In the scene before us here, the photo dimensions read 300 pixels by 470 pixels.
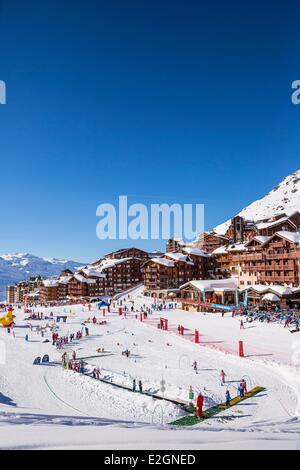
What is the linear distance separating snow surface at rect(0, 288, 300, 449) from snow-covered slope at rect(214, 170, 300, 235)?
88431 mm

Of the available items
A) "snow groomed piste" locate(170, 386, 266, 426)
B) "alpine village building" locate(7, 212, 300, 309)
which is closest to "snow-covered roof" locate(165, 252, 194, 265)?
"alpine village building" locate(7, 212, 300, 309)

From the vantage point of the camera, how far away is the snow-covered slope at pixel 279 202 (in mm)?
114887

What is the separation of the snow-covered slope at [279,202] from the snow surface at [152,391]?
88431 mm

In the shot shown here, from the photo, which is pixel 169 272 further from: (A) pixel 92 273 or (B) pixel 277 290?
(B) pixel 277 290

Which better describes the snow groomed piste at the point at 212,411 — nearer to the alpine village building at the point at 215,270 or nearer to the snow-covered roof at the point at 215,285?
the alpine village building at the point at 215,270

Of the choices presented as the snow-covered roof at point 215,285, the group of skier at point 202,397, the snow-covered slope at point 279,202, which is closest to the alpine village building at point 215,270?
the snow-covered roof at point 215,285

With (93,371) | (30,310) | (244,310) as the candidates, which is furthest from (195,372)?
(30,310)

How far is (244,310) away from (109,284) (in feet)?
139

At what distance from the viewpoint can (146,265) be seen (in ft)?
201

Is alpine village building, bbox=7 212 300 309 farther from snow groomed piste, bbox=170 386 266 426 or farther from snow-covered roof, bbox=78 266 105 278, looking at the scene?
snow groomed piste, bbox=170 386 266 426

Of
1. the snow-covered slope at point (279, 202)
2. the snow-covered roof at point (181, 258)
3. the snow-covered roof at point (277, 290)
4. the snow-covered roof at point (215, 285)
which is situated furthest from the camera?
the snow-covered slope at point (279, 202)

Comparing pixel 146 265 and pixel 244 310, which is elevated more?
pixel 146 265

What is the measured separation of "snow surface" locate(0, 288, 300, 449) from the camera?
4.66m
